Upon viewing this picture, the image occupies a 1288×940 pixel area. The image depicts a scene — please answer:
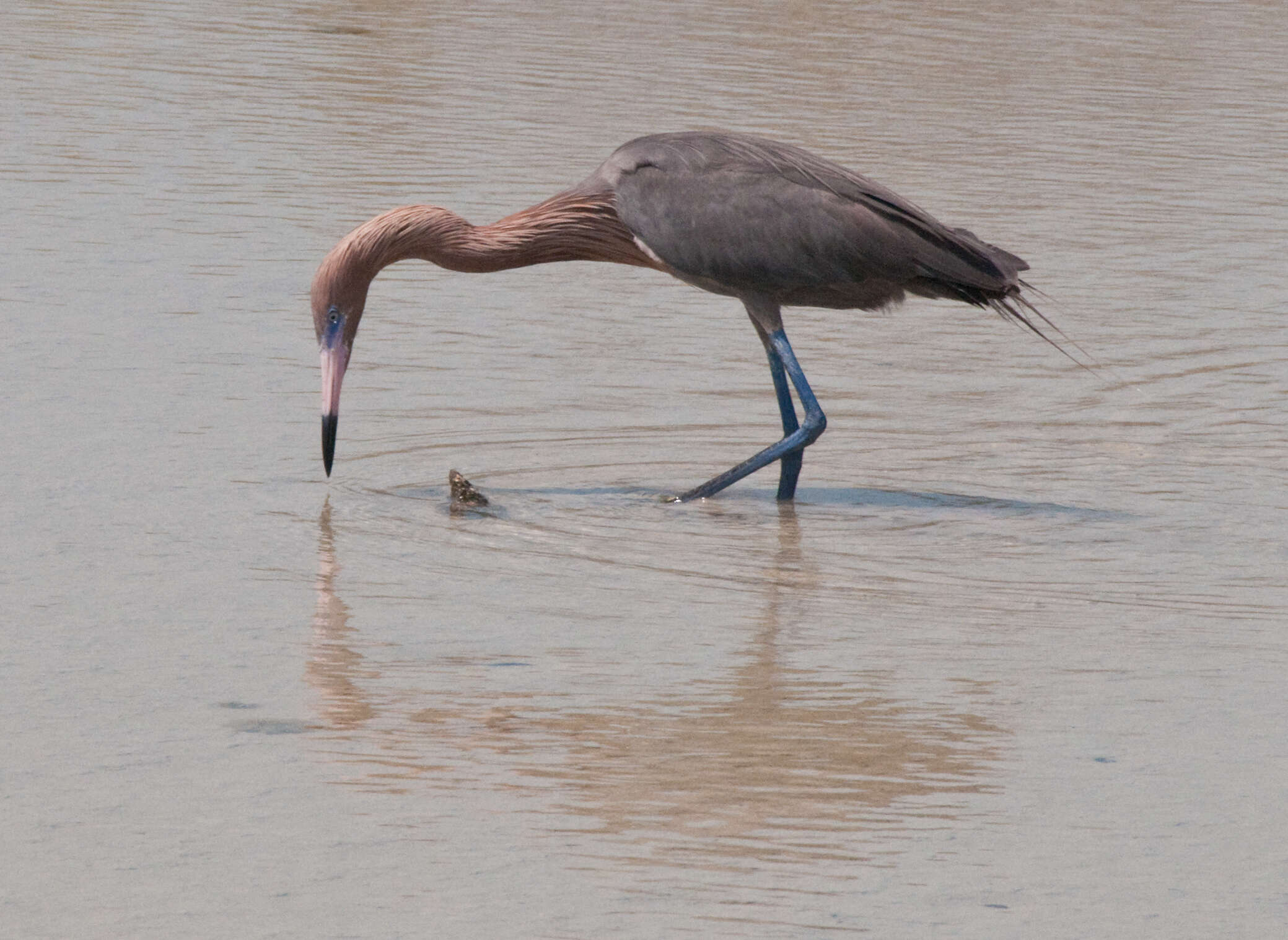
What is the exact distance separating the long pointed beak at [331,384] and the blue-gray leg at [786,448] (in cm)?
115

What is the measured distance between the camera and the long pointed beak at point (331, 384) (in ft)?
22.0

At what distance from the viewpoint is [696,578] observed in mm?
6023

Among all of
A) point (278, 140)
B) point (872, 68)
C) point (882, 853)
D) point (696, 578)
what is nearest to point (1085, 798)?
point (882, 853)

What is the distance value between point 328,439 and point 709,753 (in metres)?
2.55

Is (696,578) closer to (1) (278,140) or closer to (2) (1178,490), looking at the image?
(2) (1178,490)

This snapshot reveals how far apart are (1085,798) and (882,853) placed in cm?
57

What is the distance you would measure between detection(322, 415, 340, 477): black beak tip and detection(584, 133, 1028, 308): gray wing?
1.24 metres

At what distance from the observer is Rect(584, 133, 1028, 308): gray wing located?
7.09 meters

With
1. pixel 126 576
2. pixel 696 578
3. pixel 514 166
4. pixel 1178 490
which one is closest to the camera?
pixel 126 576

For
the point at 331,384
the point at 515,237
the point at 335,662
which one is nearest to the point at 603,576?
the point at 335,662

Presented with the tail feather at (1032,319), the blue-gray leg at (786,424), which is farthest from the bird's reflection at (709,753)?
the tail feather at (1032,319)

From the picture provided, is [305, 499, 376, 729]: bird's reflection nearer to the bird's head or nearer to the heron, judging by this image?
the bird's head

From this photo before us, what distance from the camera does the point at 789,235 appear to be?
23.3ft

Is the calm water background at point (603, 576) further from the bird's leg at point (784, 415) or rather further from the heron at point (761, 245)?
the heron at point (761, 245)
